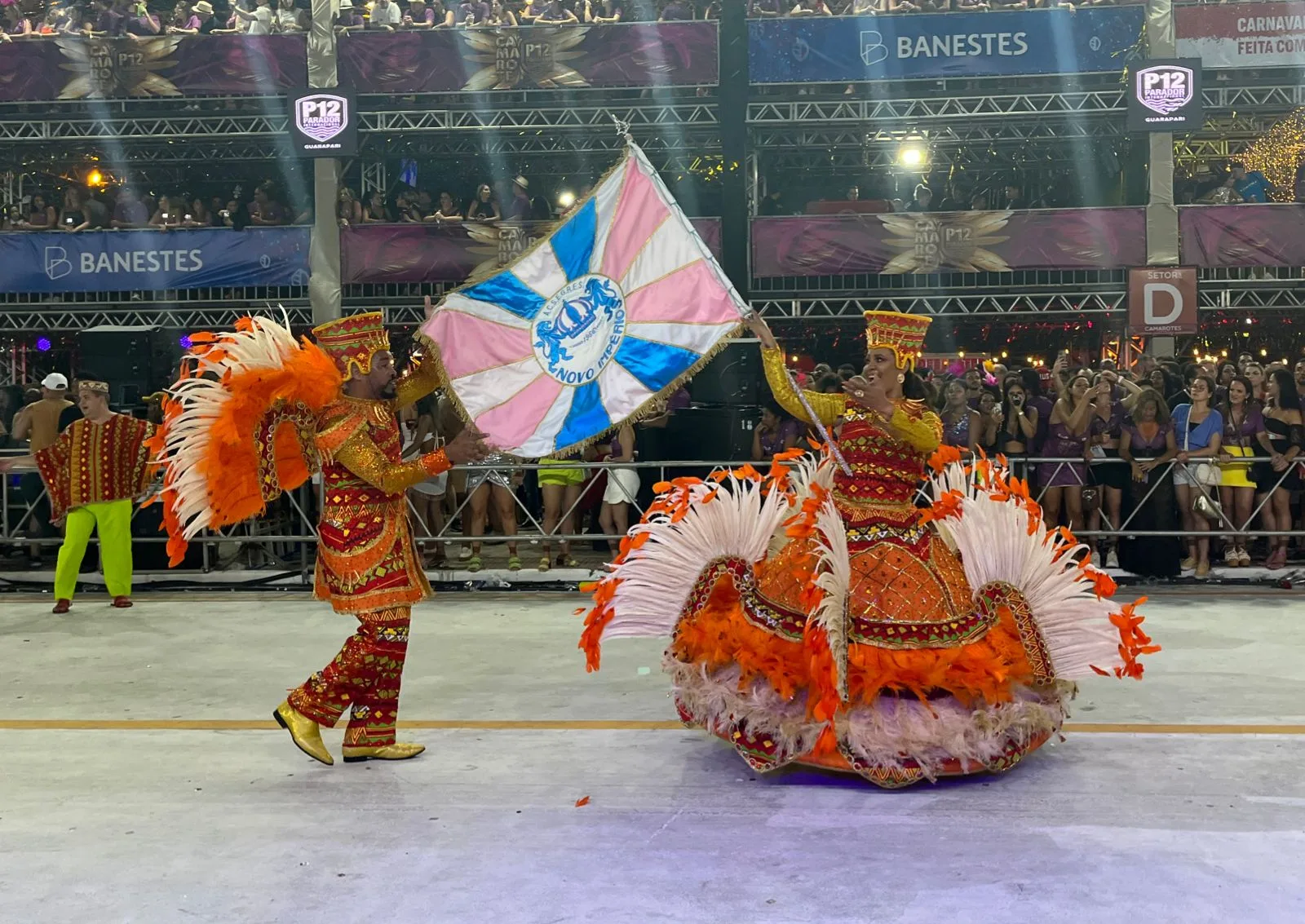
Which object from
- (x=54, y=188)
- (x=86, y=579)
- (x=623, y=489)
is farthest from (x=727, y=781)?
(x=54, y=188)

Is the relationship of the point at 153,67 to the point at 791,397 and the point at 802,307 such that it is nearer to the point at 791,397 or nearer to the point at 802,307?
the point at 802,307

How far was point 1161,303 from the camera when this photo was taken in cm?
1513

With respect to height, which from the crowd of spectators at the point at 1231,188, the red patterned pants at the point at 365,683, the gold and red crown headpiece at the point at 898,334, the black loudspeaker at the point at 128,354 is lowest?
the red patterned pants at the point at 365,683

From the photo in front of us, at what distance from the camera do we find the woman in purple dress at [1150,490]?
9.77m

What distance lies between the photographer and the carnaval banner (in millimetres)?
17094

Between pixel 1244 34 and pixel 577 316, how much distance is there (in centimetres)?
1543

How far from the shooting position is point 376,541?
5.03 metres

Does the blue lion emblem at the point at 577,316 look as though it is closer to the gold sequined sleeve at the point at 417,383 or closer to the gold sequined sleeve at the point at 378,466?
the gold sequined sleeve at the point at 417,383

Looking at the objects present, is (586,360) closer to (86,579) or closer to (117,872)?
(117,872)

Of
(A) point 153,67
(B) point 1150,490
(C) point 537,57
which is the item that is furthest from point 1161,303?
(A) point 153,67

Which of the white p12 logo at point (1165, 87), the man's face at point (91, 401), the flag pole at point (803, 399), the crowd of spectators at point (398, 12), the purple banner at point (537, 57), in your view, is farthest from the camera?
the crowd of spectators at point (398, 12)

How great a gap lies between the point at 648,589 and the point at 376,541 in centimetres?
105

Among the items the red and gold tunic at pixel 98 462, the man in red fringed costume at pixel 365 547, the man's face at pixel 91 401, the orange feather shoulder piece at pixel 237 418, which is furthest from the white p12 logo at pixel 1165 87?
the orange feather shoulder piece at pixel 237 418

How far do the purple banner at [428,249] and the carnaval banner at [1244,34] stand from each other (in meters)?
6.84
